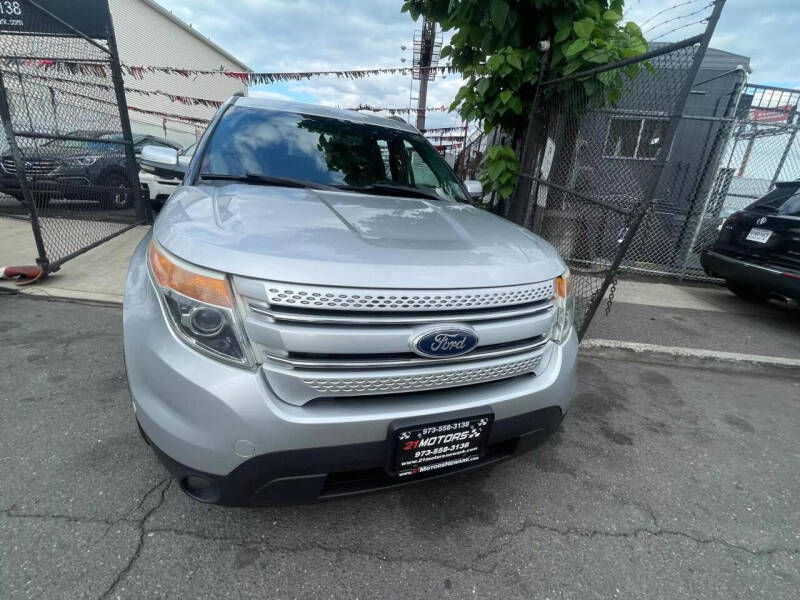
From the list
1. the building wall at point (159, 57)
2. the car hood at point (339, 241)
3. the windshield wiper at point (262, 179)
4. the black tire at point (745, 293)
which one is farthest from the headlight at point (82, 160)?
the building wall at point (159, 57)

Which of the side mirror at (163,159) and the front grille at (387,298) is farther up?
the side mirror at (163,159)

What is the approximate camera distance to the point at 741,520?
76.6 inches

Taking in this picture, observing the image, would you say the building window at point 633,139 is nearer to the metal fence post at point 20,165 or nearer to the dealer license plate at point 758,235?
the dealer license plate at point 758,235

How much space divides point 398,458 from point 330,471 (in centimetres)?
23

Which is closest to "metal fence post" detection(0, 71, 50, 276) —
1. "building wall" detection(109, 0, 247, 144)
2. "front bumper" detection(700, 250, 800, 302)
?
"front bumper" detection(700, 250, 800, 302)

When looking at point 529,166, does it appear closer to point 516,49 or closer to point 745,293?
point 516,49

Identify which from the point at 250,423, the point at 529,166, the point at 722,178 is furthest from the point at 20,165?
the point at 722,178

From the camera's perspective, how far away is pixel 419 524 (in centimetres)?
176

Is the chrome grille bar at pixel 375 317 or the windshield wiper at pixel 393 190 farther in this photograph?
the windshield wiper at pixel 393 190

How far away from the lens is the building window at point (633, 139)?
6.11m

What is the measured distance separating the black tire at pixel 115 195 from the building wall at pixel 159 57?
9838 millimetres

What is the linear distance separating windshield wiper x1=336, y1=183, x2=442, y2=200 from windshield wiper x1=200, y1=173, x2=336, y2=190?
0.59ft

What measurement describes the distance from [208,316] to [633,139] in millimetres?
7059

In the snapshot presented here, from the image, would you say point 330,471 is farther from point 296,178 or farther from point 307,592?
point 296,178
